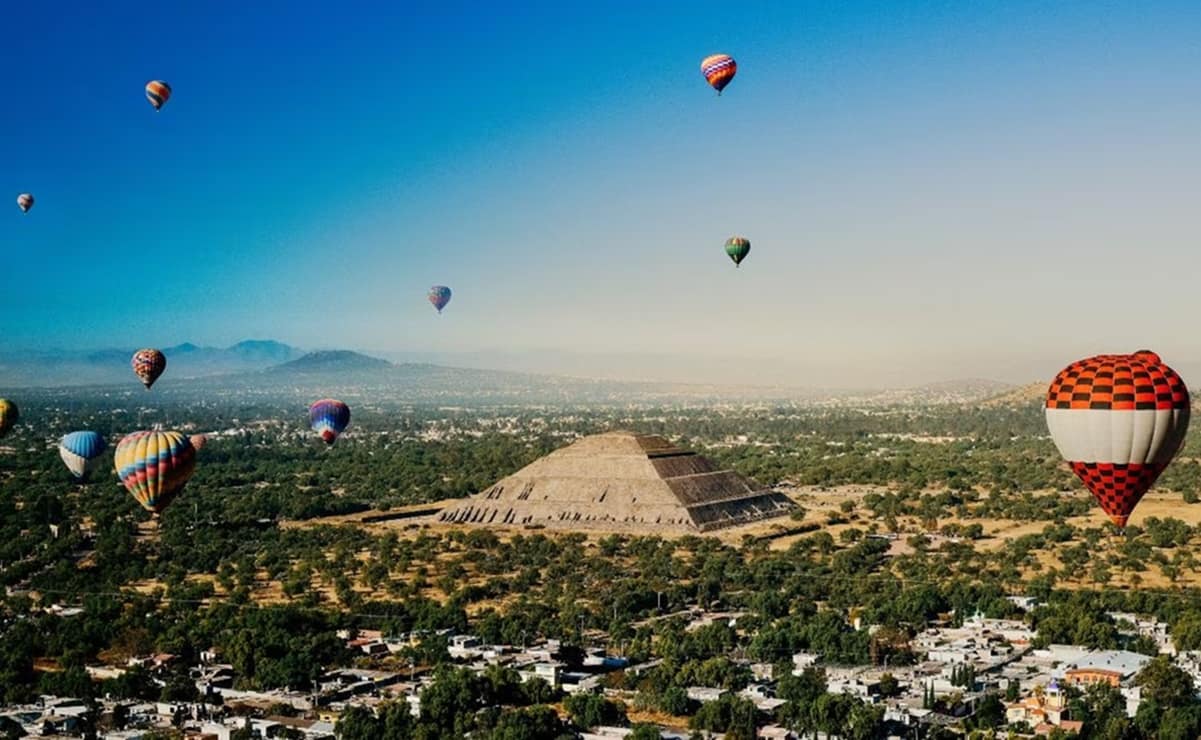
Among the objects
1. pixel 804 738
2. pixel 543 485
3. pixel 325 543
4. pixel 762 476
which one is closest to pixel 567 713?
pixel 804 738

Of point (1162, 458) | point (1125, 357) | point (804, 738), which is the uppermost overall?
point (1125, 357)

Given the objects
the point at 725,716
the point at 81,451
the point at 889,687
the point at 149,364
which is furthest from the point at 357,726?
the point at 81,451

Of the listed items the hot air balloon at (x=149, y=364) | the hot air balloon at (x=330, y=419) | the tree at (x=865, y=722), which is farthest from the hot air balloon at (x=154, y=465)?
the hot air balloon at (x=330, y=419)

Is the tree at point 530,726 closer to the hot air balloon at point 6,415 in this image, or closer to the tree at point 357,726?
the tree at point 357,726

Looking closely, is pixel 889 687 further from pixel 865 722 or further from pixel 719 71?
pixel 719 71

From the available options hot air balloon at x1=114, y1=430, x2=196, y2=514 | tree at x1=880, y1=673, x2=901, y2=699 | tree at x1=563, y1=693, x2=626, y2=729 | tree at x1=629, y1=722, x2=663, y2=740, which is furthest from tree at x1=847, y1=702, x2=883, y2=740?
hot air balloon at x1=114, y1=430, x2=196, y2=514

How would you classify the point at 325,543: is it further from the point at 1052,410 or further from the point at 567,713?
the point at 1052,410
